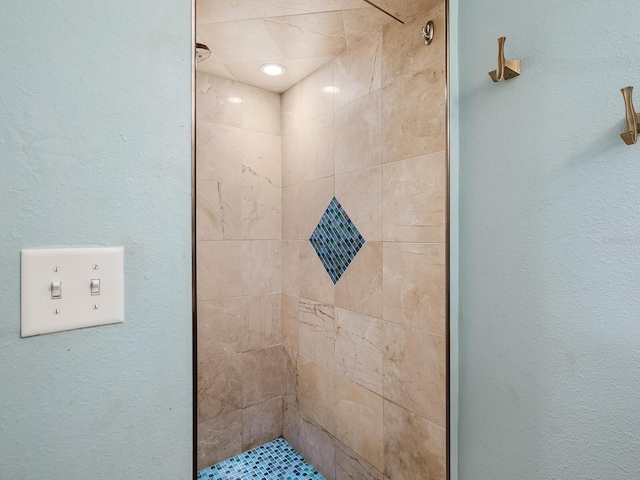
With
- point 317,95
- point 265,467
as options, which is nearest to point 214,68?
point 317,95

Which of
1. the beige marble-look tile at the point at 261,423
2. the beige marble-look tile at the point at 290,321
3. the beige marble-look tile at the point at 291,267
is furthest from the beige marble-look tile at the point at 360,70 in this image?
the beige marble-look tile at the point at 261,423

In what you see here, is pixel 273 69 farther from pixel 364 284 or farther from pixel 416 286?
pixel 416 286

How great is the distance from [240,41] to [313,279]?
3.63ft

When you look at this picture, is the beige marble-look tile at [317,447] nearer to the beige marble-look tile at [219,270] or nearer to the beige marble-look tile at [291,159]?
the beige marble-look tile at [219,270]

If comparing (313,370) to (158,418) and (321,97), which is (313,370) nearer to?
(158,418)

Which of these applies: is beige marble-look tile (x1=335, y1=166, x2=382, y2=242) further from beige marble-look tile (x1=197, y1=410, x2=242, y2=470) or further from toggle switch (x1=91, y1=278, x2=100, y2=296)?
beige marble-look tile (x1=197, y1=410, x2=242, y2=470)

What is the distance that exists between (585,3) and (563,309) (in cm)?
→ 67

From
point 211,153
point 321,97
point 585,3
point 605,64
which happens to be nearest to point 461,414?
point 605,64

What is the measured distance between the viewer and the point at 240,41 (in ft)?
4.44

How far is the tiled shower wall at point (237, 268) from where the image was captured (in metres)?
1.67

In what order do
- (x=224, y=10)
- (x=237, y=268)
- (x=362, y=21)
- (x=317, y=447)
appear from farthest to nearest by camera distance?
(x=237, y=268) < (x=317, y=447) < (x=362, y=21) < (x=224, y=10)

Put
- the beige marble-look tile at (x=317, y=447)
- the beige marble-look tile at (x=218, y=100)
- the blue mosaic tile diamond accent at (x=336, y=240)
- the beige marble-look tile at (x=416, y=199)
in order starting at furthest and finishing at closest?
the beige marble-look tile at (x=218, y=100), the beige marble-look tile at (x=317, y=447), the blue mosaic tile diamond accent at (x=336, y=240), the beige marble-look tile at (x=416, y=199)

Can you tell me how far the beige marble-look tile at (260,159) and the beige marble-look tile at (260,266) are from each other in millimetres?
348

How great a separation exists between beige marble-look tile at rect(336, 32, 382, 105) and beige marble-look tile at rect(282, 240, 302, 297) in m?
0.77
